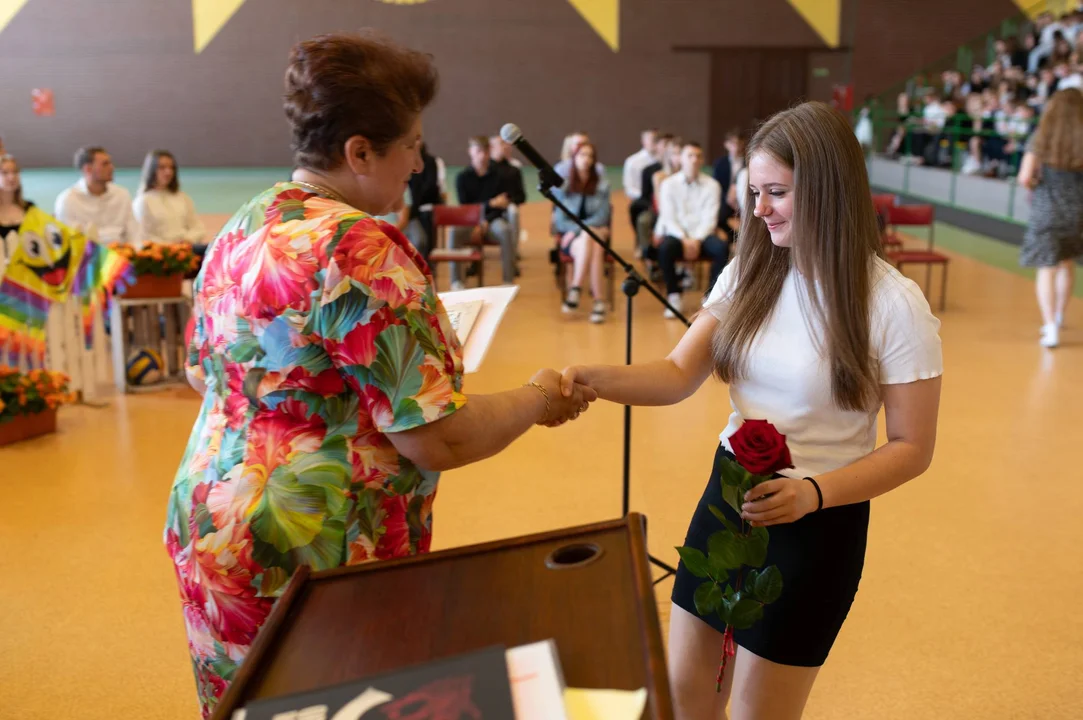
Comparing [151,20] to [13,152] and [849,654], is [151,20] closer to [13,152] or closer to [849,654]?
[13,152]

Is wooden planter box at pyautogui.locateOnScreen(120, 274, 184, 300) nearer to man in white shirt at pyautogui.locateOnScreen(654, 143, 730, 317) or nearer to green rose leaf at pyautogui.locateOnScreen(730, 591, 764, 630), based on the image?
man in white shirt at pyautogui.locateOnScreen(654, 143, 730, 317)

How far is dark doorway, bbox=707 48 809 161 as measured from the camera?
1822cm

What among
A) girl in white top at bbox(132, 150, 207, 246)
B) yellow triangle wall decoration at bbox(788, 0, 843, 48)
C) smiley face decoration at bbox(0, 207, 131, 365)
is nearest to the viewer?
smiley face decoration at bbox(0, 207, 131, 365)

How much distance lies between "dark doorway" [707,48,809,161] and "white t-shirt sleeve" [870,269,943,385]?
17.4 m

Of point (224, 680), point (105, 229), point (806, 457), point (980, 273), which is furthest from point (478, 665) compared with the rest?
point (980, 273)

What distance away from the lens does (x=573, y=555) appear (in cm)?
119

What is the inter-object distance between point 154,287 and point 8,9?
14.2m

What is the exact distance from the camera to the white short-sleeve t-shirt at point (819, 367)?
60.1 inches

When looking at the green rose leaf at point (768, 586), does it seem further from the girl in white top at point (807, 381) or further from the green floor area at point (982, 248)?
the green floor area at point (982, 248)

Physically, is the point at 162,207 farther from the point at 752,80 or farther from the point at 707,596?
the point at 752,80

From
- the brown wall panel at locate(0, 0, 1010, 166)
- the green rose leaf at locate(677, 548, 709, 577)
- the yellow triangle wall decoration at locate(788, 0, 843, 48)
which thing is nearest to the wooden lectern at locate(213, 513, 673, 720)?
the green rose leaf at locate(677, 548, 709, 577)

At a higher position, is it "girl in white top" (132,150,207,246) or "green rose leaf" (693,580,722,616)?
"girl in white top" (132,150,207,246)

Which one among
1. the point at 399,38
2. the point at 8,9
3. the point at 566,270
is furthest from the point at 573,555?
the point at 8,9

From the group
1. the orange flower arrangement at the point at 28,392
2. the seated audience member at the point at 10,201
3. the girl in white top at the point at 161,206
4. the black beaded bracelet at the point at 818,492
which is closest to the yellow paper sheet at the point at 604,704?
the black beaded bracelet at the point at 818,492
